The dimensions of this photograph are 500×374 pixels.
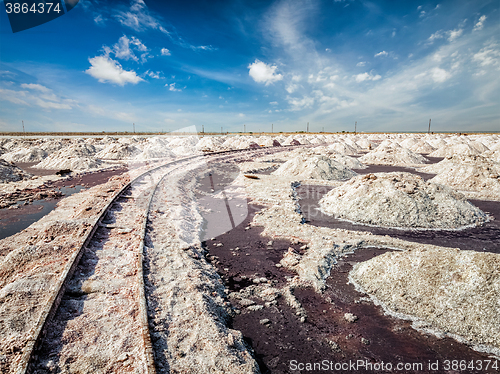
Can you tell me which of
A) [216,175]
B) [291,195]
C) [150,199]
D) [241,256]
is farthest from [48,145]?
[241,256]

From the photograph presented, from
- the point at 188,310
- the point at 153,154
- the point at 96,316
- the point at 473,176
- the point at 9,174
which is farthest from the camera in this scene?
the point at 153,154

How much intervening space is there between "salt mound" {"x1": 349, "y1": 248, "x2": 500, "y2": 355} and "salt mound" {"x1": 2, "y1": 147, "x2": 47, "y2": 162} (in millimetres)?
35711

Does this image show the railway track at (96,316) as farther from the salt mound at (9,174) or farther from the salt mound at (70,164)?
the salt mound at (70,164)

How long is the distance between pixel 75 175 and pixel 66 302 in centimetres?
1768

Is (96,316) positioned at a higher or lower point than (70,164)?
lower

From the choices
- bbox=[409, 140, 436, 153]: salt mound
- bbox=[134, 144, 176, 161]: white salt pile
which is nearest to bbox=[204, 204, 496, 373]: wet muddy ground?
bbox=[134, 144, 176, 161]: white salt pile

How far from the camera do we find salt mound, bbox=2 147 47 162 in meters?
27.3

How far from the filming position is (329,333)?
395cm

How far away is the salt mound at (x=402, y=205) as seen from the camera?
8.77m

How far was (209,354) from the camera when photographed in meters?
3.29

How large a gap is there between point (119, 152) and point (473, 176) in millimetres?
33291

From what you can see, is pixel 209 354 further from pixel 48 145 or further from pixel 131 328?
pixel 48 145

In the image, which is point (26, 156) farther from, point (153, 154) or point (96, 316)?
point (96, 316)

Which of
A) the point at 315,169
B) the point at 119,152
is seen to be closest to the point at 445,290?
the point at 315,169
